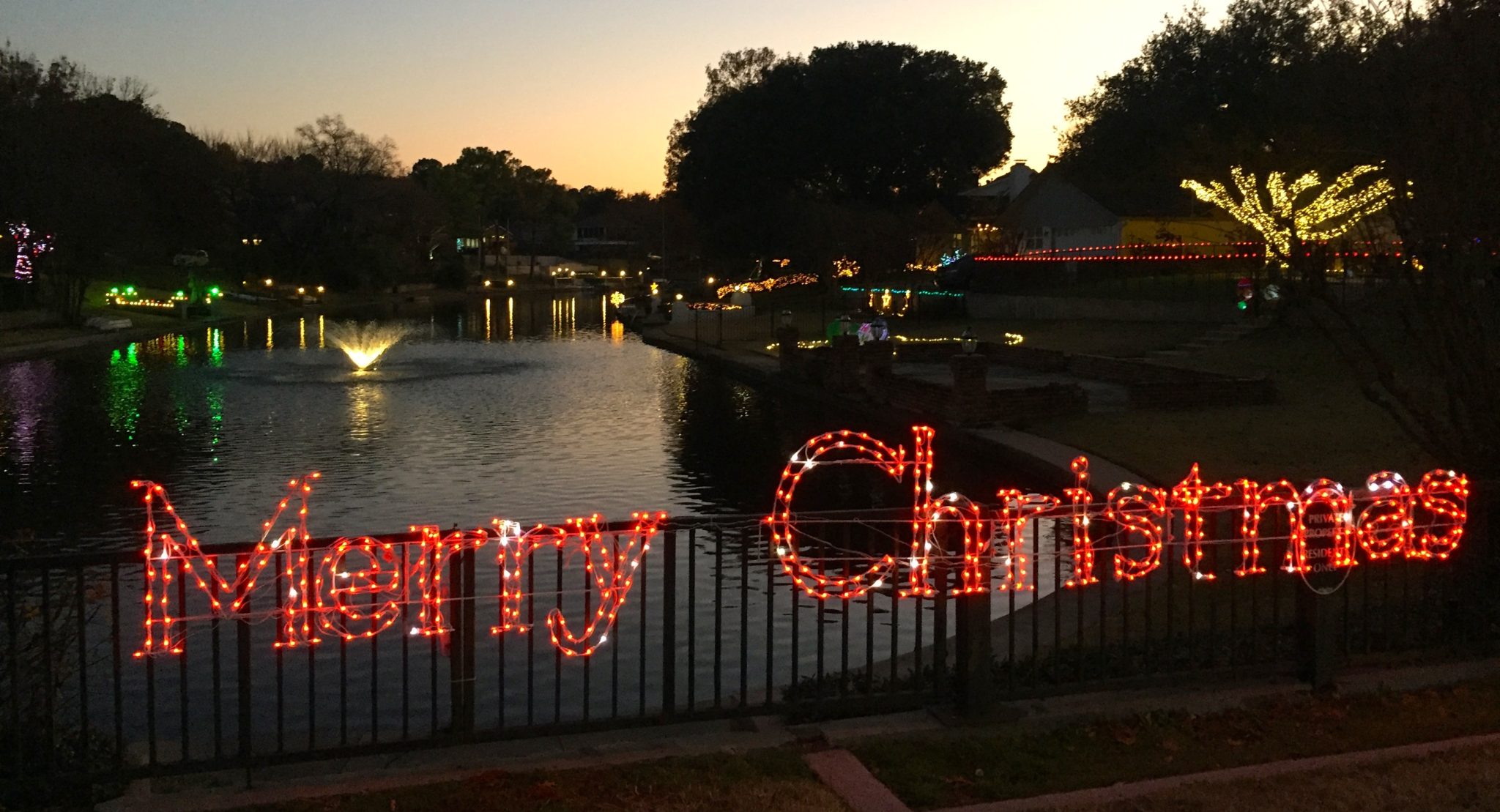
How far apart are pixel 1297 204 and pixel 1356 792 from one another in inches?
957

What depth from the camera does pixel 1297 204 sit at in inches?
1093

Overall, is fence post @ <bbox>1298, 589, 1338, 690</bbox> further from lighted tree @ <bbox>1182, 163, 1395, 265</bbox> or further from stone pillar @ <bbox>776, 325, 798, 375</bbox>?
stone pillar @ <bbox>776, 325, 798, 375</bbox>

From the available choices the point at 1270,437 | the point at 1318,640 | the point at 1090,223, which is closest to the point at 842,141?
the point at 1090,223

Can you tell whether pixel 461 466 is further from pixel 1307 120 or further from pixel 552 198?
pixel 552 198

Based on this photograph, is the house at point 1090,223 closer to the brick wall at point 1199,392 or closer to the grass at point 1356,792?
the brick wall at point 1199,392

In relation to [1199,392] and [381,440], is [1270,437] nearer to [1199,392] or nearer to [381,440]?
[1199,392]

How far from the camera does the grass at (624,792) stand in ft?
18.0

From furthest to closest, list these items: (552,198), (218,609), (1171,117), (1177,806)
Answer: (552,198)
(1171,117)
(218,609)
(1177,806)

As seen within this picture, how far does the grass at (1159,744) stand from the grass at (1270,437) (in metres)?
6.47

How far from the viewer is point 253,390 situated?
93.9ft

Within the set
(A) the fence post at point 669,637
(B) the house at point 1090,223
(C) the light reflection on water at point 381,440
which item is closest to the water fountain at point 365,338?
(C) the light reflection on water at point 381,440

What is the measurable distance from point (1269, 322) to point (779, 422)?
534 inches

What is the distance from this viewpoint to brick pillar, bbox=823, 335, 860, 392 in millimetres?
25734

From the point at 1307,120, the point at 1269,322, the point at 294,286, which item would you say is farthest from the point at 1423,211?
the point at 294,286
